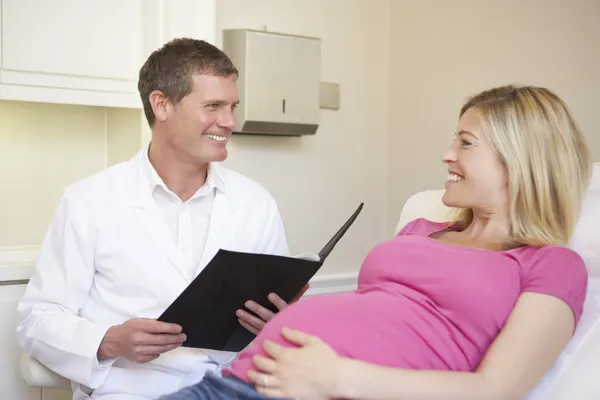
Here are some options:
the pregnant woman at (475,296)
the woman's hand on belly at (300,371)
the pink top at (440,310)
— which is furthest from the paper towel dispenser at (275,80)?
the woman's hand on belly at (300,371)

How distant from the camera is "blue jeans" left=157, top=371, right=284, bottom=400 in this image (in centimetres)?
139

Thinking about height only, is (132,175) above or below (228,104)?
below

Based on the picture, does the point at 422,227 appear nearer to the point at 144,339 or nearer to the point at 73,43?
the point at 144,339

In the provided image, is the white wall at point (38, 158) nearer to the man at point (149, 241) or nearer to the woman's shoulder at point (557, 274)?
the man at point (149, 241)

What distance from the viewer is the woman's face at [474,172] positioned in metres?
1.62

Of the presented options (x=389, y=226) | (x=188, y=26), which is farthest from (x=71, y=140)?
(x=389, y=226)

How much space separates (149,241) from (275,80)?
1.12 metres

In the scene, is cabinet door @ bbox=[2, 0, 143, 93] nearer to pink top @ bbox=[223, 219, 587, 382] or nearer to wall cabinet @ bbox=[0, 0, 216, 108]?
wall cabinet @ bbox=[0, 0, 216, 108]

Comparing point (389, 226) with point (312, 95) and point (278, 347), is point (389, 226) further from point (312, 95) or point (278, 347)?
point (278, 347)

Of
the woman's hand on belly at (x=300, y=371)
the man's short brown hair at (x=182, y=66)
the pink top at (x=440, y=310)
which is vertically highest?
the man's short brown hair at (x=182, y=66)

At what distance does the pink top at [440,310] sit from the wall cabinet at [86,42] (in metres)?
1.31

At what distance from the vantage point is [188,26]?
2590 mm

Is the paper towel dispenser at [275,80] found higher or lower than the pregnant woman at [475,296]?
higher

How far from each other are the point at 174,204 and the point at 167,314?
385mm
